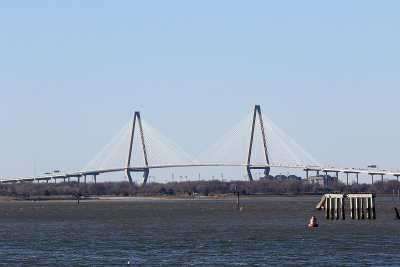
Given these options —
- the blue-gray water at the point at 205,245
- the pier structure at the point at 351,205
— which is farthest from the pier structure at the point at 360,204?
the blue-gray water at the point at 205,245

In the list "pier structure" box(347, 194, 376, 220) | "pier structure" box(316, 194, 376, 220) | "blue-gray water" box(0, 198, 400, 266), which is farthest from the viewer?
"pier structure" box(316, 194, 376, 220)

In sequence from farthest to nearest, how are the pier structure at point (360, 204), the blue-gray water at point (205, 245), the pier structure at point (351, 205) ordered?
the pier structure at point (351, 205) → the pier structure at point (360, 204) → the blue-gray water at point (205, 245)

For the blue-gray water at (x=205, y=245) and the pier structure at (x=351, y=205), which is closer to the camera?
the blue-gray water at (x=205, y=245)

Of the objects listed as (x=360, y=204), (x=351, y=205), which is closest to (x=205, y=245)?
(x=351, y=205)

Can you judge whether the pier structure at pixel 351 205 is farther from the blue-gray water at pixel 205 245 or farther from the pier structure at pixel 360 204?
the blue-gray water at pixel 205 245

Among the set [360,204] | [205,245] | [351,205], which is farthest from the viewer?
[360,204]

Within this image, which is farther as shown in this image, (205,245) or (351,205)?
(351,205)

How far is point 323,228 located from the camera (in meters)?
73.2

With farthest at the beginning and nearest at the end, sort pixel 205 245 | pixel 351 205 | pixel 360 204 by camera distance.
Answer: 1. pixel 360 204
2. pixel 351 205
3. pixel 205 245

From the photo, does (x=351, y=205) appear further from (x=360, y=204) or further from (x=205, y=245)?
(x=205, y=245)

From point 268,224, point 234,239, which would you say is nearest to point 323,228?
point 268,224

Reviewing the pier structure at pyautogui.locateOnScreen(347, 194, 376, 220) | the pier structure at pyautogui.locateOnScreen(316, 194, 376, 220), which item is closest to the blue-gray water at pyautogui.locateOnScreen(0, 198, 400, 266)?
A: the pier structure at pyautogui.locateOnScreen(347, 194, 376, 220)

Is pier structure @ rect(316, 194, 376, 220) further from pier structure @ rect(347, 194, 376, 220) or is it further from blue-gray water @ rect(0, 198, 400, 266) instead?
blue-gray water @ rect(0, 198, 400, 266)

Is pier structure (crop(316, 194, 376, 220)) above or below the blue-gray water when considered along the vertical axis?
above
